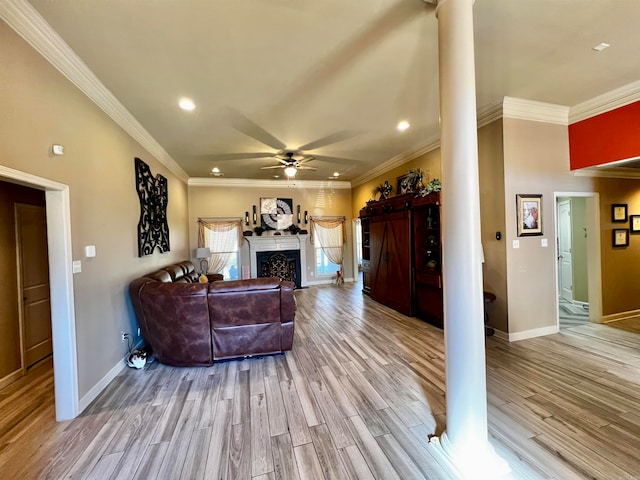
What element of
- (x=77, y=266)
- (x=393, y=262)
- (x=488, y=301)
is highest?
(x=77, y=266)

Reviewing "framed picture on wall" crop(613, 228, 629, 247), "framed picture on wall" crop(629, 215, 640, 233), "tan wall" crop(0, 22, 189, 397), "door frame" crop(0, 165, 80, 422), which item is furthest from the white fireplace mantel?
"framed picture on wall" crop(629, 215, 640, 233)

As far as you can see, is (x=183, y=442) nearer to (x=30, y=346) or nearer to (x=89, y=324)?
(x=89, y=324)

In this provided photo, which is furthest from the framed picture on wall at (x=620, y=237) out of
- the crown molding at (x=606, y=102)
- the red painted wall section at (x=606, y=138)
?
the crown molding at (x=606, y=102)

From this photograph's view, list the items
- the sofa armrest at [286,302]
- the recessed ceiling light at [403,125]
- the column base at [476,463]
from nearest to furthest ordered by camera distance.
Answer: the column base at [476,463], the sofa armrest at [286,302], the recessed ceiling light at [403,125]

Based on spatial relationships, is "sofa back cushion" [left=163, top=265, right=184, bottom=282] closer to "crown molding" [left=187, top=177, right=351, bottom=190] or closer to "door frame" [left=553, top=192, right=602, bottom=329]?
"crown molding" [left=187, top=177, right=351, bottom=190]

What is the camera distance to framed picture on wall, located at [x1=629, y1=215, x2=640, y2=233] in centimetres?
418

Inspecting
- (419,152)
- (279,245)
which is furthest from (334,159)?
(279,245)

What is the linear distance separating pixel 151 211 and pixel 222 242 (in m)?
2.99

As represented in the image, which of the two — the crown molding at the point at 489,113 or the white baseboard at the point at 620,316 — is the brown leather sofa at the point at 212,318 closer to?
the crown molding at the point at 489,113

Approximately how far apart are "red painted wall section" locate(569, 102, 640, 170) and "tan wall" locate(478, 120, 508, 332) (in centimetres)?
121

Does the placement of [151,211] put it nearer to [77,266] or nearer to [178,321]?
[77,266]

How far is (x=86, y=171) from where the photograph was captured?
257 cm

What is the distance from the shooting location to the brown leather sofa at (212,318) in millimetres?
2959

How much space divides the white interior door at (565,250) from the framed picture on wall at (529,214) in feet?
7.95
